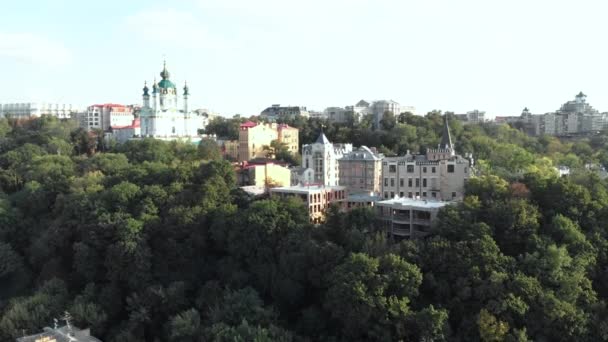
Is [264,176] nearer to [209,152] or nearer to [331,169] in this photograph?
[331,169]

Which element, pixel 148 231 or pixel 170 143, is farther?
pixel 170 143

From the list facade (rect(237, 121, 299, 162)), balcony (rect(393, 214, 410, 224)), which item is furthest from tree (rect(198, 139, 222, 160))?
balcony (rect(393, 214, 410, 224))

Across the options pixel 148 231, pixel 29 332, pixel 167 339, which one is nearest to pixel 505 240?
pixel 167 339

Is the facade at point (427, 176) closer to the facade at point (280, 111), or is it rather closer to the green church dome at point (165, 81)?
the green church dome at point (165, 81)

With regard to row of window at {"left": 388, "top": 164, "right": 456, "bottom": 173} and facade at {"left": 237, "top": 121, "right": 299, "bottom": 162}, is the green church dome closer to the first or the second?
facade at {"left": 237, "top": 121, "right": 299, "bottom": 162}

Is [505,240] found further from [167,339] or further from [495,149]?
[495,149]

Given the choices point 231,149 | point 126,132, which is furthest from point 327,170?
point 126,132
